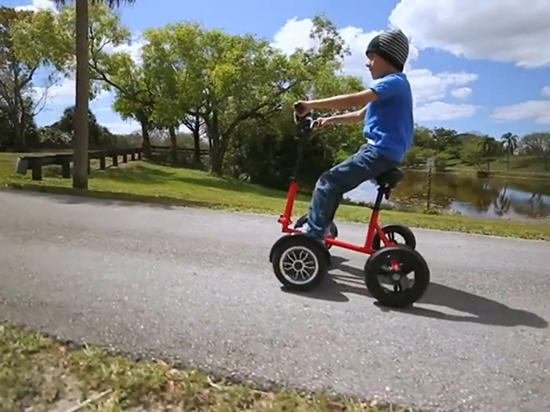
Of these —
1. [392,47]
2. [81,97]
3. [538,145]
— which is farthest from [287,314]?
[538,145]

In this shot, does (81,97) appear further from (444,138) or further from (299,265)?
(444,138)

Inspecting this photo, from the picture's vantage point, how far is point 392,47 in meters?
3.62

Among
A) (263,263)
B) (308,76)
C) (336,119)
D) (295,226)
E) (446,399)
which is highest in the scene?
(308,76)

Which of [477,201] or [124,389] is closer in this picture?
[124,389]

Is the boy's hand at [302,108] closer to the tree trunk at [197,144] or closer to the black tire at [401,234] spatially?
the black tire at [401,234]

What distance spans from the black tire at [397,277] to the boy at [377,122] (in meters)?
0.54

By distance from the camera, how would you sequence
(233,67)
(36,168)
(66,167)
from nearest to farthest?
1. (36,168)
2. (66,167)
3. (233,67)

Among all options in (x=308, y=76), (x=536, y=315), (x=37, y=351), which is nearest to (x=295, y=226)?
(x=536, y=315)

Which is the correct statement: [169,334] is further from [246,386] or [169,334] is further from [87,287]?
[87,287]

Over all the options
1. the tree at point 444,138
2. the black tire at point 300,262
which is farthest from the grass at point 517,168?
the black tire at point 300,262

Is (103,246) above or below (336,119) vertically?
below

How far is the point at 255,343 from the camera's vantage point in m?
2.77

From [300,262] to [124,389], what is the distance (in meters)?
1.79

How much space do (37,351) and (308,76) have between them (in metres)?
25.2
